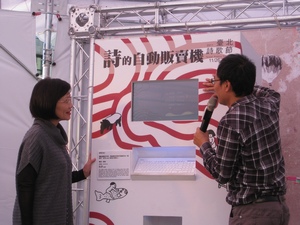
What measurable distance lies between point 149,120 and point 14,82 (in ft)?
5.55

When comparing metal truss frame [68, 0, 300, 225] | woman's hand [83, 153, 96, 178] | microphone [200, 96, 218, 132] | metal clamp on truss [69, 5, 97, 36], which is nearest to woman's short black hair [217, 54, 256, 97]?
microphone [200, 96, 218, 132]

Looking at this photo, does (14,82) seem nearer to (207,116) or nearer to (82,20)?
(82,20)

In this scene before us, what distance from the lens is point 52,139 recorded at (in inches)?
87.3

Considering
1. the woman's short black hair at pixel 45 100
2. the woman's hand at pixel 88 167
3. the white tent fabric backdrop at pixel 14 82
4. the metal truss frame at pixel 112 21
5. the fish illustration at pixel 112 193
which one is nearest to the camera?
the woman's short black hair at pixel 45 100

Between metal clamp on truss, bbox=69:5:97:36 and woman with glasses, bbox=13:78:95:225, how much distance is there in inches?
56.7

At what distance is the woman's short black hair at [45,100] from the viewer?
2.22 metres

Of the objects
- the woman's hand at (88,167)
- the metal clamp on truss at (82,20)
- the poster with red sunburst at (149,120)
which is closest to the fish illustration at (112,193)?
the poster with red sunburst at (149,120)

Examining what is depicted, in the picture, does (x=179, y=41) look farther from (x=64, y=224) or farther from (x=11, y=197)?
(x=11, y=197)

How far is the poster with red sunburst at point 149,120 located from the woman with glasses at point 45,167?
33.9 inches

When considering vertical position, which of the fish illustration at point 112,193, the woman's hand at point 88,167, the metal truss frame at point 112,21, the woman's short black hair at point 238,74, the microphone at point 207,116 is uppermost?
the metal truss frame at point 112,21

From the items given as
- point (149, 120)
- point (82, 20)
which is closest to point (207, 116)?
point (149, 120)

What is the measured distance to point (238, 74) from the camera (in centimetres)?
208

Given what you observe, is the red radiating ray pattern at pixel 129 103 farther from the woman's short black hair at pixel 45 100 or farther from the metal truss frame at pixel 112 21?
the woman's short black hair at pixel 45 100

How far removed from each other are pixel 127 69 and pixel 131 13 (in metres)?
0.86
